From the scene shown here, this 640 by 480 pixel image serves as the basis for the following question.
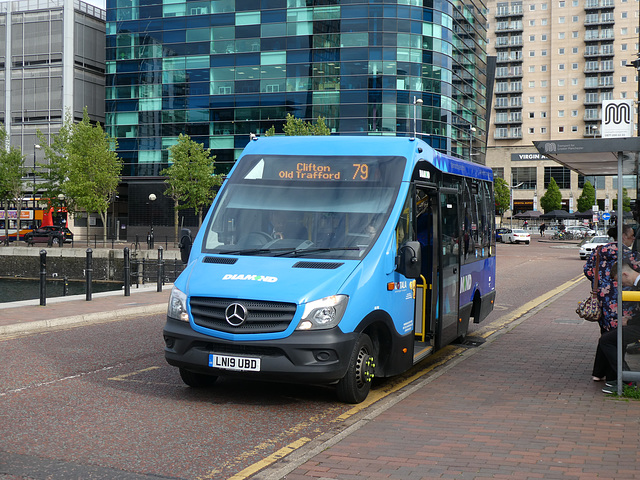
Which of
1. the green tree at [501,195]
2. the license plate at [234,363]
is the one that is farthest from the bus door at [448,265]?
the green tree at [501,195]

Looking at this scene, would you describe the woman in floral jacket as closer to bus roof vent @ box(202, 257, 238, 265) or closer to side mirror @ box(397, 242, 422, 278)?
side mirror @ box(397, 242, 422, 278)

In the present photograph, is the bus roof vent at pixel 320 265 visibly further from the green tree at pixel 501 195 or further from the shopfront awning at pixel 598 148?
the green tree at pixel 501 195

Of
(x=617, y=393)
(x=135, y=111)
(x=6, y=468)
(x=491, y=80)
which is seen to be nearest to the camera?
(x=6, y=468)

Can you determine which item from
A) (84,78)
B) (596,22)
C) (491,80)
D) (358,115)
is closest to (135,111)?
(84,78)

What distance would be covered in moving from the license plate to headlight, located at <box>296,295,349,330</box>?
52cm

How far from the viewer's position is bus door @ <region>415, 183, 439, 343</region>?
8.61 m

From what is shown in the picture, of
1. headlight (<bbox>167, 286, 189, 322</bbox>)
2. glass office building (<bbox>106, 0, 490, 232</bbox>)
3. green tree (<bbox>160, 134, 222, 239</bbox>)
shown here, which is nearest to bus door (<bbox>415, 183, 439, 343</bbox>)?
headlight (<bbox>167, 286, 189, 322</bbox>)

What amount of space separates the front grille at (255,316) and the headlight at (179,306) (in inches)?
10.1

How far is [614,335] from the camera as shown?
25.4 feet

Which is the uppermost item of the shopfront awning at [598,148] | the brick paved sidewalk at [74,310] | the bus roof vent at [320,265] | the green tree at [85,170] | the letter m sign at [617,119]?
the green tree at [85,170]

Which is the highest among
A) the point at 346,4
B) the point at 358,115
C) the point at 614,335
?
the point at 346,4

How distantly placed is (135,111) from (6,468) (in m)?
64.8

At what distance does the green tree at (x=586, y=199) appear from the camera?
10650cm

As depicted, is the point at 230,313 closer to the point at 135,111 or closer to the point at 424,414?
the point at 424,414
